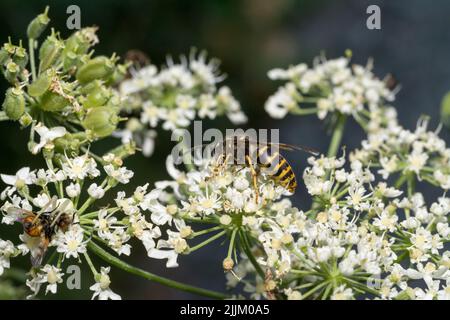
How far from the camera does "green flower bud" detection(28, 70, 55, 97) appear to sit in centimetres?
385

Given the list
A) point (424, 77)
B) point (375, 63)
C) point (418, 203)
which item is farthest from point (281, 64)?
point (418, 203)

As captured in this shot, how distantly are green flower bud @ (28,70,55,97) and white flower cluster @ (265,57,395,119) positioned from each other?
92.5 inches

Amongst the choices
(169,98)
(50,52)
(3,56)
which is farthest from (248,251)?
(169,98)

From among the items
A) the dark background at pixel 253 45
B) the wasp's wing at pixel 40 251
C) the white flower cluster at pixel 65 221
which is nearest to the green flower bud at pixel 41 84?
the white flower cluster at pixel 65 221

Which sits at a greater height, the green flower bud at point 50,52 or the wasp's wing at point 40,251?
the green flower bud at point 50,52

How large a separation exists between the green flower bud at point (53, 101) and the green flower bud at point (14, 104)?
5.7 inches

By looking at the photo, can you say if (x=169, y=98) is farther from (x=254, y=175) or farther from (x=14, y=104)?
(x=14, y=104)

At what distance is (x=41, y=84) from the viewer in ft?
12.7

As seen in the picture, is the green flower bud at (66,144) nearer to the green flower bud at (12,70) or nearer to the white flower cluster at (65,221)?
the white flower cluster at (65,221)

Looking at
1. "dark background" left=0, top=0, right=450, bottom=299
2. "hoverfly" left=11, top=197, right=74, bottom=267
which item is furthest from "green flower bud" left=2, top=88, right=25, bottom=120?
"dark background" left=0, top=0, right=450, bottom=299

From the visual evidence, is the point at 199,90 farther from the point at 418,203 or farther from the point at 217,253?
the point at 217,253

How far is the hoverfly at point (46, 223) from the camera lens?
11.7 ft

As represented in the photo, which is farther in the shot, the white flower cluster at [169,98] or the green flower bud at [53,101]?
the white flower cluster at [169,98]

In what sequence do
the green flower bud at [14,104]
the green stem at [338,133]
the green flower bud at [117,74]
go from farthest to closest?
1. the green stem at [338,133]
2. the green flower bud at [117,74]
3. the green flower bud at [14,104]
